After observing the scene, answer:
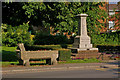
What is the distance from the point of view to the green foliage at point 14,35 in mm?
36781

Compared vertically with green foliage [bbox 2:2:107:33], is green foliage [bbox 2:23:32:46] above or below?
below

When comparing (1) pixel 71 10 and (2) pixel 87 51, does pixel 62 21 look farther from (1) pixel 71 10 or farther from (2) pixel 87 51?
(2) pixel 87 51

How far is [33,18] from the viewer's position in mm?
28609

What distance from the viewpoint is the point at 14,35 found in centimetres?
3734

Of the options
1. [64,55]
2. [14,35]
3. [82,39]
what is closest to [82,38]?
[82,39]

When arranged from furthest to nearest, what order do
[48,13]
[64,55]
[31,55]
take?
[48,13] < [64,55] < [31,55]

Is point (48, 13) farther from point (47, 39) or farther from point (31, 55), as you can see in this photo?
point (47, 39)

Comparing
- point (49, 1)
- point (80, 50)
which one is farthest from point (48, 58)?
point (49, 1)

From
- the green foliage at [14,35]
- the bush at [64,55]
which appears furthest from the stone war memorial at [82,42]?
the green foliage at [14,35]

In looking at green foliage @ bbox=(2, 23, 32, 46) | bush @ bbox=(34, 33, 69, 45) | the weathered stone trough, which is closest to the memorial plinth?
the weathered stone trough

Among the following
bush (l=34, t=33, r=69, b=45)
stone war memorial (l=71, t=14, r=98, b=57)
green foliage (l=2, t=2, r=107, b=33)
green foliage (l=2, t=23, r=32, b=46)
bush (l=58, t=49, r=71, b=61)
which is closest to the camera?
bush (l=58, t=49, r=71, b=61)

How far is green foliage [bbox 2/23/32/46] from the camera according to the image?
36.8 metres

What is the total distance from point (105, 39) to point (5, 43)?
49.6 feet

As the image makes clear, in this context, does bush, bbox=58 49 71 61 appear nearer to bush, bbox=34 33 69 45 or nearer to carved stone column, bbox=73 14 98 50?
carved stone column, bbox=73 14 98 50
